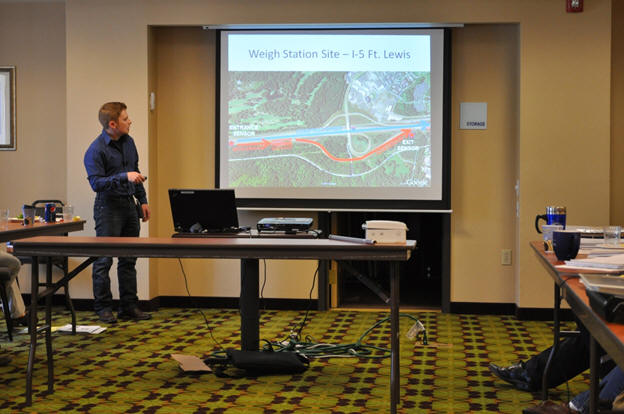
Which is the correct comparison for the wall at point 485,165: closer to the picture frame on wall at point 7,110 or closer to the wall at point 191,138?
the wall at point 191,138

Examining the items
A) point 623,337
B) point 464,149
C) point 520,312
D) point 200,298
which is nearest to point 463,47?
point 464,149

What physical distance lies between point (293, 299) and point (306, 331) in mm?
946

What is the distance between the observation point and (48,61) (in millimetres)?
6332

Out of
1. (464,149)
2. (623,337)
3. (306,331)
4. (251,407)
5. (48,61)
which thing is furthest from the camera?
(48,61)

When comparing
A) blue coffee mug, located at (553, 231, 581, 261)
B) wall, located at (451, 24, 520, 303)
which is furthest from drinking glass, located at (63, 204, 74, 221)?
blue coffee mug, located at (553, 231, 581, 261)

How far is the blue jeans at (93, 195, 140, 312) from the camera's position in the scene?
5.20m

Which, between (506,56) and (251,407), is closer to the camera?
(251,407)

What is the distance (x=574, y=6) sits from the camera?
18.0 feet

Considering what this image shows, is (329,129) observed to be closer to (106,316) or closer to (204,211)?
(204,211)

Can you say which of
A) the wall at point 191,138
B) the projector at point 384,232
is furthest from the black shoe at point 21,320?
the projector at point 384,232

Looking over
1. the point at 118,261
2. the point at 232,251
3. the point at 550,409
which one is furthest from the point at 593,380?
the point at 118,261

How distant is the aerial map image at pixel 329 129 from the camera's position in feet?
19.0

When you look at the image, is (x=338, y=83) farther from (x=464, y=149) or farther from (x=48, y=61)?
(x=48, y=61)

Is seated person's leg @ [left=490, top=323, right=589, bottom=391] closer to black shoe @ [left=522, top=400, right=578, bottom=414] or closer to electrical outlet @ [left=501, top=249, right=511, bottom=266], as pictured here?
black shoe @ [left=522, top=400, right=578, bottom=414]
